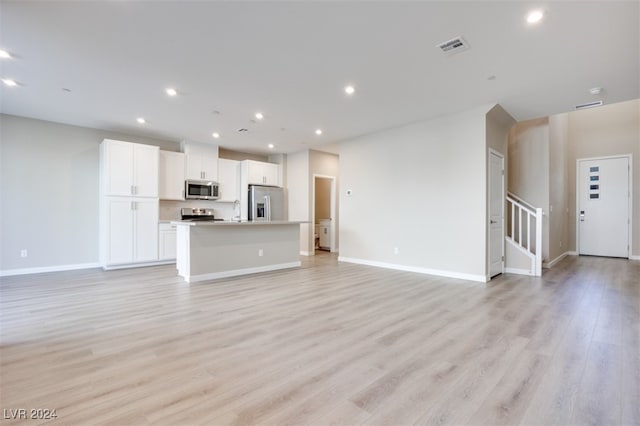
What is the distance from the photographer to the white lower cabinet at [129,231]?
5523mm

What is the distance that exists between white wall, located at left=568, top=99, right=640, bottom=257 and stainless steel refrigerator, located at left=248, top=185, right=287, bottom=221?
7542mm

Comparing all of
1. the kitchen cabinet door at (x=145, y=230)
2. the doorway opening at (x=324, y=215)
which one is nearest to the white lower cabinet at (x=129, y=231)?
the kitchen cabinet door at (x=145, y=230)

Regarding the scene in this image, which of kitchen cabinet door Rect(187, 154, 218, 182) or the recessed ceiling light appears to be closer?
the recessed ceiling light

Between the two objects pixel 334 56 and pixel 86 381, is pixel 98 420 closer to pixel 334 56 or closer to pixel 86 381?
pixel 86 381

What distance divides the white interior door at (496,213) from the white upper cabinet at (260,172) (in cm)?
523

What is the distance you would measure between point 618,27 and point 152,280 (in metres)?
6.34

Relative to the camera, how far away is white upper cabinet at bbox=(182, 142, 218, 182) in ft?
22.2

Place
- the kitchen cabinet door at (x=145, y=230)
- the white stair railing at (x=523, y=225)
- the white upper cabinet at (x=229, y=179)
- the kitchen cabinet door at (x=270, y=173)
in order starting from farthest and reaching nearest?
the kitchen cabinet door at (x=270, y=173) → the white upper cabinet at (x=229, y=179) → the kitchen cabinet door at (x=145, y=230) → the white stair railing at (x=523, y=225)

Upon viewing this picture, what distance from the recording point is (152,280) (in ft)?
15.5

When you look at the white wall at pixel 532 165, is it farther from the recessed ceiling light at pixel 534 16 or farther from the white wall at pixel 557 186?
the recessed ceiling light at pixel 534 16

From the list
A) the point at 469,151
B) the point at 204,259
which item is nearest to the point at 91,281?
→ the point at 204,259

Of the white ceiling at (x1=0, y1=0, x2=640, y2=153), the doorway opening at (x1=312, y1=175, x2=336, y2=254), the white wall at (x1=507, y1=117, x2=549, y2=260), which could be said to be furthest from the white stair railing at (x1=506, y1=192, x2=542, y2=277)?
the doorway opening at (x1=312, y1=175, x2=336, y2=254)

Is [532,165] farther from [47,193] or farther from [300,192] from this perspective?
[47,193]

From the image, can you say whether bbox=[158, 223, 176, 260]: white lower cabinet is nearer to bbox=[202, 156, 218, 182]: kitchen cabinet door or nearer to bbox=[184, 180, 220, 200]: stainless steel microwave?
bbox=[184, 180, 220, 200]: stainless steel microwave
